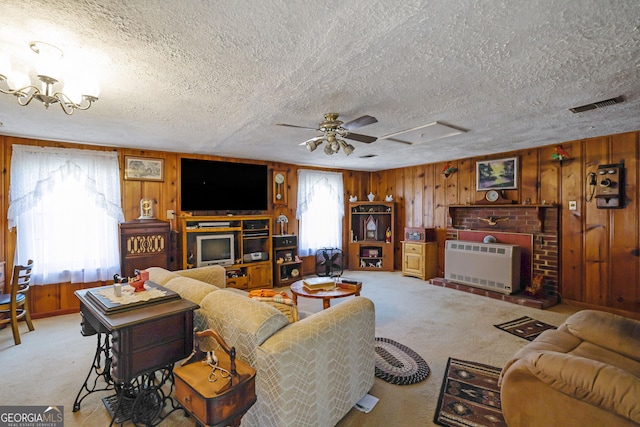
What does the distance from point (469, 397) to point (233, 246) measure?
12.4 ft

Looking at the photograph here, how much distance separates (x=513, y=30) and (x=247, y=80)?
5.34 ft

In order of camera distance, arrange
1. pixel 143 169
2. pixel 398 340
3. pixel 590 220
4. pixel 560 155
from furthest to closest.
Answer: pixel 143 169 → pixel 560 155 → pixel 590 220 → pixel 398 340

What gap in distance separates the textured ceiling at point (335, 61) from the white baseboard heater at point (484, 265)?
2.03 metres

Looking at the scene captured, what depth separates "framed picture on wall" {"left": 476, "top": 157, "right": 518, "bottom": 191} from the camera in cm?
471

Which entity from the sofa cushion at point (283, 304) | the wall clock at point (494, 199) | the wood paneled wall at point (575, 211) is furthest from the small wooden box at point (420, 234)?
the sofa cushion at point (283, 304)

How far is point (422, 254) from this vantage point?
18.6 feet

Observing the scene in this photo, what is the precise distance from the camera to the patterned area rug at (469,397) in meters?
1.93

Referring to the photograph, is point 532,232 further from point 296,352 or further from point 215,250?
point 215,250

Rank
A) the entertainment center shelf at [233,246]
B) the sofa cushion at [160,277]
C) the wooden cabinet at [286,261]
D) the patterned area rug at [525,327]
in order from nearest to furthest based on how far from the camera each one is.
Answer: the sofa cushion at [160,277], the patterned area rug at [525,327], the entertainment center shelf at [233,246], the wooden cabinet at [286,261]

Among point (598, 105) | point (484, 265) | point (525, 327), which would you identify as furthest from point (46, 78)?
point (484, 265)

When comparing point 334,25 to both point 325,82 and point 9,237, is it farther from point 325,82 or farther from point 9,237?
point 9,237

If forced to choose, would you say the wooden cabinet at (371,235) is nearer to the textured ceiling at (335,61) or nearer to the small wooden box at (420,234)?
the small wooden box at (420,234)

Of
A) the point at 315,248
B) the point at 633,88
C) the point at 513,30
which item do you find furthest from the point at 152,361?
the point at 315,248

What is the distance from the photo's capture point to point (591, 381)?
4.47 feet
